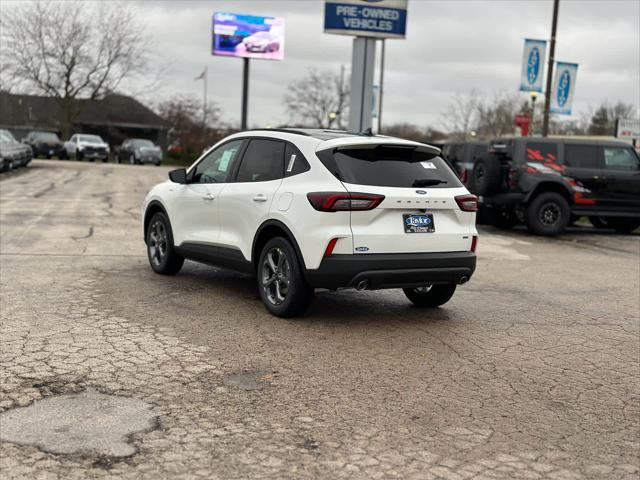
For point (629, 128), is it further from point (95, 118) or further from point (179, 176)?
point (95, 118)

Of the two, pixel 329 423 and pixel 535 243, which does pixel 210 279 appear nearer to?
pixel 329 423

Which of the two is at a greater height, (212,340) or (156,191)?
(156,191)

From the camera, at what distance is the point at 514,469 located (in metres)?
3.65

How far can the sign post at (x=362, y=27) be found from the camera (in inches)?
831

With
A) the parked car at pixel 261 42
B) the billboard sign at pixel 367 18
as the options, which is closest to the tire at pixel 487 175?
the billboard sign at pixel 367 18

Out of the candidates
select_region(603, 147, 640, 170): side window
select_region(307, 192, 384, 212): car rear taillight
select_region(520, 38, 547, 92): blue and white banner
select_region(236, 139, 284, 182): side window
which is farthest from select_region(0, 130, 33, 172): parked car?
select_region(307, 192, 384, 212): car rear taillight

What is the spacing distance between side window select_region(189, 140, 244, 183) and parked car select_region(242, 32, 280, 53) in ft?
135

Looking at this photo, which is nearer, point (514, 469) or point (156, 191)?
point (514, 469)

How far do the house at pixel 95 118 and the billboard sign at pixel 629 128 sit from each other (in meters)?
41.4

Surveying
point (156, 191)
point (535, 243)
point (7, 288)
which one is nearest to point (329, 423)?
point (7, 288)

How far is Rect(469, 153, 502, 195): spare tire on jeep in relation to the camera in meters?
15.0

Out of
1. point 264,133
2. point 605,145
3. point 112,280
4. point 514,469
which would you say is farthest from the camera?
point 605,145

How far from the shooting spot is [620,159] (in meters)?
15.8

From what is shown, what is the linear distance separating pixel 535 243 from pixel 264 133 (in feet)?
26.2
